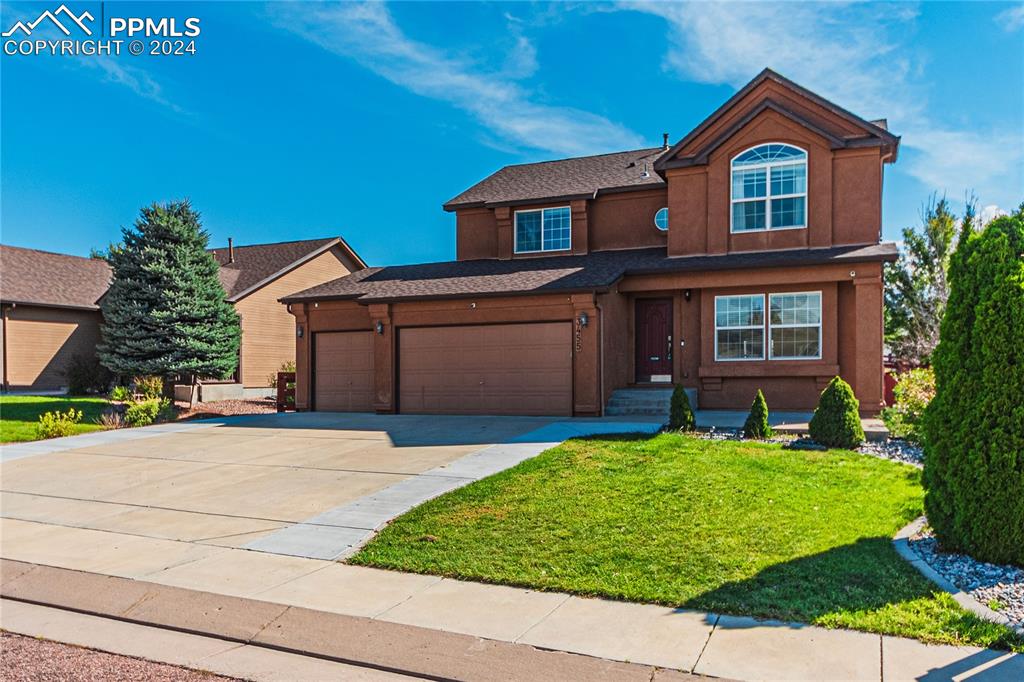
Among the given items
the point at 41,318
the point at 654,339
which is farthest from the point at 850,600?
the point at 41,318

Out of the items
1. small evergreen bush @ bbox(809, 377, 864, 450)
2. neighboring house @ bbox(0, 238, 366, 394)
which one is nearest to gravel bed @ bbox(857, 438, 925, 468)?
small evergreen bush @ bbox(809, 377, 864, 450)

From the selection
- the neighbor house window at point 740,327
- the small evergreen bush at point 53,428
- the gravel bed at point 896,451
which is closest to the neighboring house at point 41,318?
the small evergreen bush at point 53,428

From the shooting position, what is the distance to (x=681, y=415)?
13.5 meters

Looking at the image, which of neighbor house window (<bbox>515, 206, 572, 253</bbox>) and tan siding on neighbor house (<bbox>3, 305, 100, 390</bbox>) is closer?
neighbor house window (<bbox>515, 206, 572, 253</bbox>)

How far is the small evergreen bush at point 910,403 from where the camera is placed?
1169cm

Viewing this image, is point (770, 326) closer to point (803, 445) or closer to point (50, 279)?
point (803, 445)

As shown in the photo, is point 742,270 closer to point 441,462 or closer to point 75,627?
point 441,462

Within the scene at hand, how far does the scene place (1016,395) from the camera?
5.76m

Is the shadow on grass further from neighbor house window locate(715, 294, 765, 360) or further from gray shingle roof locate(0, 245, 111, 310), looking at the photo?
gray shingle roof locate(0, 245, 111, 310)

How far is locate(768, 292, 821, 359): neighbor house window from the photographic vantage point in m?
16.3

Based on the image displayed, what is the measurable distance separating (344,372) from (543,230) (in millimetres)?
7372

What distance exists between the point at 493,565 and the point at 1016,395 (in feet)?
15.6

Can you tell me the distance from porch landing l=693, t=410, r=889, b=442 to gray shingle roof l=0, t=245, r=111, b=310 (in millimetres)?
25005

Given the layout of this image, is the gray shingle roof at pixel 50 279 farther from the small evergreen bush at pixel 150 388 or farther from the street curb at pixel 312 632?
the street curb at pixel 312 632
